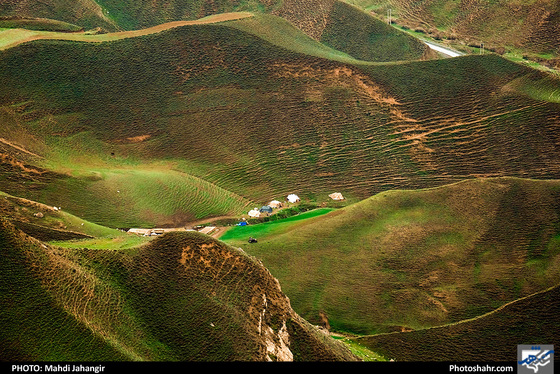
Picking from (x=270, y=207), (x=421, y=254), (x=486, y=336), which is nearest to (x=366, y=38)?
(x=270, y=207)

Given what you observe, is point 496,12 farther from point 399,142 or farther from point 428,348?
point 428,348

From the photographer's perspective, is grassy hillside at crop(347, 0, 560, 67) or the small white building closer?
the small white building

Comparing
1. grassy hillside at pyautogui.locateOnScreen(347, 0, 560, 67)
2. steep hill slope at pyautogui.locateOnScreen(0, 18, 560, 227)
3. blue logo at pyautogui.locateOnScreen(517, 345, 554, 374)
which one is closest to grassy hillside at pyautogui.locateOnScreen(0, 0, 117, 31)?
steep hill slope at pyautogui.locateOnScreen(0, 18, 560, 227)

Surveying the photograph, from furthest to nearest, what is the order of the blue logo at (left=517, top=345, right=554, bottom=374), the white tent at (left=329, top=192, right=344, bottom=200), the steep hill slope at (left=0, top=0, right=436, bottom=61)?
the steep hill slope at (left=0, top=0, right=436, bottom=61)
the white tent at (left=329, top=192, right=344, bottom=200)
the blue logo at (left=517, top=345, right=554, bottom=374)

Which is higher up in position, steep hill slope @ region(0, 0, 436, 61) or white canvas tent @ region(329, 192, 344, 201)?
steep hill slope @ region(0, 0, 436, 61)

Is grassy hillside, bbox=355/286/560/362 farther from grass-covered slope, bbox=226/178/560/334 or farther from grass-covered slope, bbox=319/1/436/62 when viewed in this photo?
grass-covered slope, bbox=319/1/436/62

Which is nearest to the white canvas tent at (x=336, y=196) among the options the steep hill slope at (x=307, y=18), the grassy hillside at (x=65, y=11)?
the steep hill slope at (x=307, y=18)

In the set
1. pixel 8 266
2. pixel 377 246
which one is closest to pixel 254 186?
pixel 377 246

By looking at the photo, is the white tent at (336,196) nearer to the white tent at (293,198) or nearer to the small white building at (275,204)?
the white tent at (293,198)
